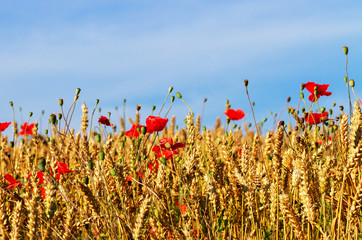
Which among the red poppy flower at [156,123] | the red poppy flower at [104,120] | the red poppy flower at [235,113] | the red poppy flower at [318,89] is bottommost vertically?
the red poppy flower at [156,123]

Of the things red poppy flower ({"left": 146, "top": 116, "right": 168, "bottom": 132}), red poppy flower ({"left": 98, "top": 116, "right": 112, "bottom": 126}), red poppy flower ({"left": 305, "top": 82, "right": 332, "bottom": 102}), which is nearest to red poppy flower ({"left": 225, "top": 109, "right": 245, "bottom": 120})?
red poppy flower ({"left": 305, "top": 82, "right": 332, "bottom": 102})

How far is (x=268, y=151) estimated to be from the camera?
2.87m

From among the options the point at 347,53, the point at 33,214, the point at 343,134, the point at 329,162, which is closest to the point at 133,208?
the point at 33,214

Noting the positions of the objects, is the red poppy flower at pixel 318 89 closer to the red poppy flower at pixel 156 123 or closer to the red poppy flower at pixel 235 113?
the red poppy flower at pixel 235 113

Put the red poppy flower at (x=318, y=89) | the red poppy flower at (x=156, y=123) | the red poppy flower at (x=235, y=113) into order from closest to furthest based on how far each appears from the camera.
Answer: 1. the red poppy flower at (x=156, y=123)
2. the red poppy flower at (x=318, y=89)
3. the red poppy flower at (x=235, y=113)

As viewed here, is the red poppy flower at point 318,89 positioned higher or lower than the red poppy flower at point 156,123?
higher

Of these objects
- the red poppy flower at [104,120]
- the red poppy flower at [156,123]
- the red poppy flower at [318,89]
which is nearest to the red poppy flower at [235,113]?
the red poppy flower at [318,89]

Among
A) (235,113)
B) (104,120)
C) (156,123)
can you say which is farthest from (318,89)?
(104,120)

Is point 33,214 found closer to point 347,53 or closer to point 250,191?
point 250,191

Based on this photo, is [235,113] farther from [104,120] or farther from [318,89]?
[104,120]

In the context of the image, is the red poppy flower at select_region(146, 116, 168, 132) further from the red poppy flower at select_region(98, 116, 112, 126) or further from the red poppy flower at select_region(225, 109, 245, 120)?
the red poppy flower at select_region(225, 109, 245, 120)

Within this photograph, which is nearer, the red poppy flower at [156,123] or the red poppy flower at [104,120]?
the red poppy flower at [156,123]

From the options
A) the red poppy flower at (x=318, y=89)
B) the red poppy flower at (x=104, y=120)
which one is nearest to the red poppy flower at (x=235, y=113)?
the red poppy flower at (x=318, y=89)

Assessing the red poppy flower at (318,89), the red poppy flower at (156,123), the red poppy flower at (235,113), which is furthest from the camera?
the red poppy flower at (235,113)
